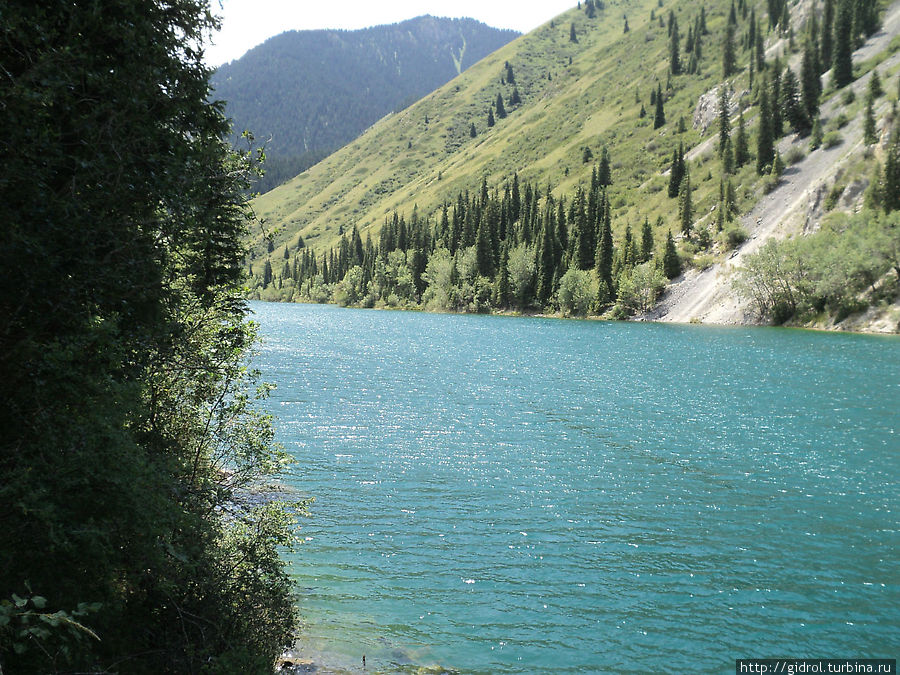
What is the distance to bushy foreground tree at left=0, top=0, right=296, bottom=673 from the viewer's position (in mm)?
6664

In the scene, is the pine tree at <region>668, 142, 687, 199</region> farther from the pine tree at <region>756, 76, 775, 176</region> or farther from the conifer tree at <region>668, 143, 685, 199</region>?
the pine tree at <region>756, 76, 775, 176</region>

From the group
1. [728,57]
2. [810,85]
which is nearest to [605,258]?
[810,85]

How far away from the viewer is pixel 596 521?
66.0 ft

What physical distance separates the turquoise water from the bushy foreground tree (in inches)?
176

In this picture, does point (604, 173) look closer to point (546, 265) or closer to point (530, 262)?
point (546, 265)

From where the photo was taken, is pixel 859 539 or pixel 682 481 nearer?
pixel 859 539

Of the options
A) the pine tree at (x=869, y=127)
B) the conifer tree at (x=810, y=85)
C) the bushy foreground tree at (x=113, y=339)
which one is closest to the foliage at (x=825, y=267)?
the pine tree at (x=869, y=127)

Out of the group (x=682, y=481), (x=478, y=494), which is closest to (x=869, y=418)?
(x=682, y=481)

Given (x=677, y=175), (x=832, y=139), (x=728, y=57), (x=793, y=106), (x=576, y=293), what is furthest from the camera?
(x=728, y=57)

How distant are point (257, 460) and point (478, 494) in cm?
1218

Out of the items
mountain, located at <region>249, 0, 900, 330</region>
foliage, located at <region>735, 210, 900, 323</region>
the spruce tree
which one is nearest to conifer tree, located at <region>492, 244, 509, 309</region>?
mountain, located at <region>249, 0, 900, 330</region>

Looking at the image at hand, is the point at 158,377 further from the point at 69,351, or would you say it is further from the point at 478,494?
the point at 478,494

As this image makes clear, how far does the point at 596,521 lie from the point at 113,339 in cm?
1738

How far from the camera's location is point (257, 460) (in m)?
12.6
